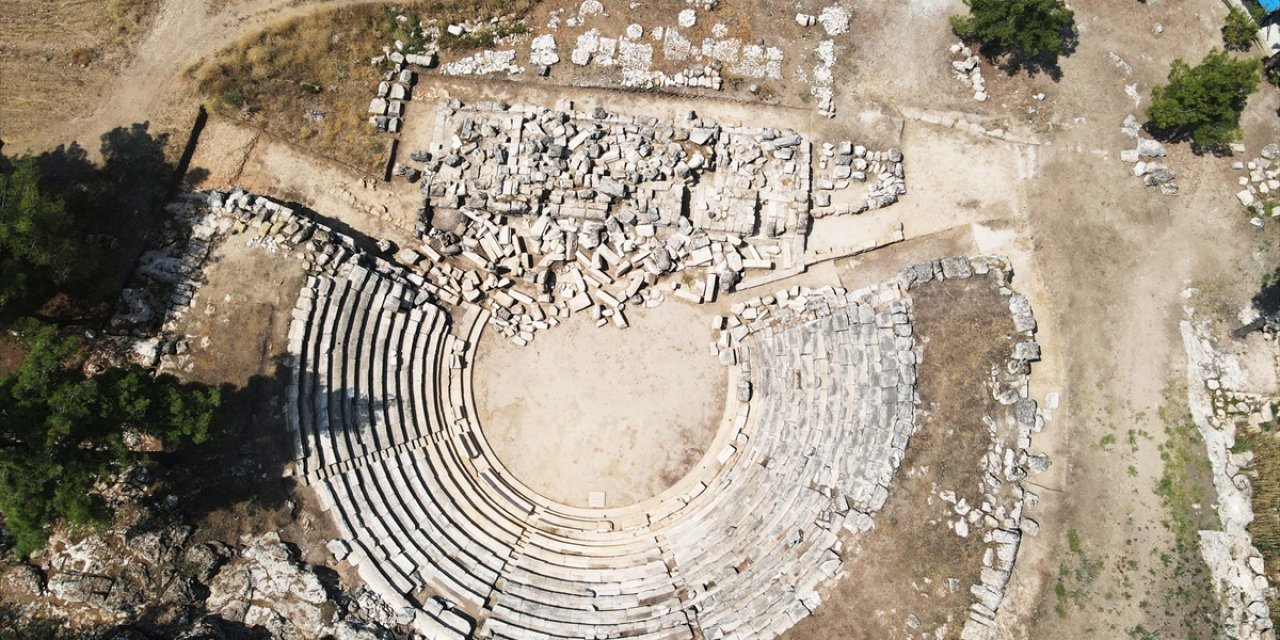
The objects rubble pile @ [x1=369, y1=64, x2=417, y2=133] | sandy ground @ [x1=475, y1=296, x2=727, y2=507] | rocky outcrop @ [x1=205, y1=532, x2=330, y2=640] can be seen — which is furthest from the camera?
rubble pile @ [x1=369, y1=64, x2=417, y2=133]

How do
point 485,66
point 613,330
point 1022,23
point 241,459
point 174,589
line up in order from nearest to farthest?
1. point 174,589
2. point 241,459
3. point 1022,23
4. point 613,330
5. point 485,66

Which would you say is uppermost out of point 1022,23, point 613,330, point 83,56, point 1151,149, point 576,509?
point 1022,23

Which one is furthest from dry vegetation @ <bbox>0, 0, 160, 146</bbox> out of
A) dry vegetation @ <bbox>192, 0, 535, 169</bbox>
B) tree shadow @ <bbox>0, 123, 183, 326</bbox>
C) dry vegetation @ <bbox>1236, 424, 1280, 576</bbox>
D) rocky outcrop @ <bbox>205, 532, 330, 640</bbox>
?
dry vegetation @ <bbox>1236, 424, 1280, 576</bbox>

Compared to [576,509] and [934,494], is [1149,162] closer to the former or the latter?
[934,494]

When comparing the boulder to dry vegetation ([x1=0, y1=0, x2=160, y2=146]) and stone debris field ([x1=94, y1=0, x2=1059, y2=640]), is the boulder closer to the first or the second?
stone debris field ([x1=94, y1=0, x2=1059, y2=640])

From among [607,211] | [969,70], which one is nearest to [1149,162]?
[969,70]

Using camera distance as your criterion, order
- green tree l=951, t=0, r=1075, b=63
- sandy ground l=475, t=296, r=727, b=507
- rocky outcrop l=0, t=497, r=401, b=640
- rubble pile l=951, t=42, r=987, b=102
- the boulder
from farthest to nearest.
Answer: rubble pile l=951, t=42, r=987, b=102, the boulder, green tree l=951, t=0, r=1075, b=63, sandy ground l=475, t=296, r=727, b=507, rocky outcrop l=0, t=497, r=401, b=640

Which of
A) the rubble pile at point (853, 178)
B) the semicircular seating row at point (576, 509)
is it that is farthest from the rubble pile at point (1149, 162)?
the semicircular seating row at point (576, 509)

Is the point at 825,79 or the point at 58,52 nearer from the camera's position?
the point at 58,52
